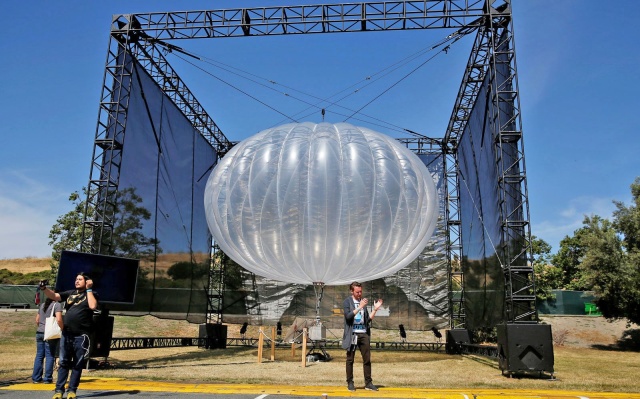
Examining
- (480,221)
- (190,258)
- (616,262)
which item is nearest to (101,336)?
(190,258)

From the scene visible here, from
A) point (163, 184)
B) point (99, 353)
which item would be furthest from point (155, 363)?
point (163, 184)

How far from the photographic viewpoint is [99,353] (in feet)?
36.9

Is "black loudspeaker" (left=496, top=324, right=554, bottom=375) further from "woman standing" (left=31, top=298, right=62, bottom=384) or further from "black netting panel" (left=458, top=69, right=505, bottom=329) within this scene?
"woman standing" (left=31, top=298, right=62, bottom=384)

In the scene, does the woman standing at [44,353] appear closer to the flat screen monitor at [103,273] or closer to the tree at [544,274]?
the flat screen monitor at [103,273]

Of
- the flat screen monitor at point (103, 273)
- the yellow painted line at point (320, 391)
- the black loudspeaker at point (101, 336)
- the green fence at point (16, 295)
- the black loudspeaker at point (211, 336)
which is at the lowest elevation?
the black loudspeaker at point (211, 336)

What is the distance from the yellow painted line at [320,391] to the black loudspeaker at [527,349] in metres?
2.72

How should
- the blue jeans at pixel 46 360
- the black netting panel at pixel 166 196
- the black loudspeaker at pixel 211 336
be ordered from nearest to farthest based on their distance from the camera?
A: the blue jeans at pixel 46 360
the black netting panel at pixel 166 196
the black loudspeaker at pixel 211 336

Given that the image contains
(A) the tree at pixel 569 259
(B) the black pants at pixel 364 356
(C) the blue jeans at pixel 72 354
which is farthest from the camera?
(A) the tree at pixel 569 259

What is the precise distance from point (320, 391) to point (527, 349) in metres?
5.29

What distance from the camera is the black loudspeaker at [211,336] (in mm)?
20031

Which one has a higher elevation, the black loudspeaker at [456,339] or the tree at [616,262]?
the tree at [616,262]

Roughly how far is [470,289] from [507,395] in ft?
41.1

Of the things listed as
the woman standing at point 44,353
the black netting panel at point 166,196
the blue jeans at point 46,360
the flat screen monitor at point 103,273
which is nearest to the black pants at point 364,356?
the woman standing at point 44,353

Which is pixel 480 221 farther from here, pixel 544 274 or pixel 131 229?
pixel 544 274
